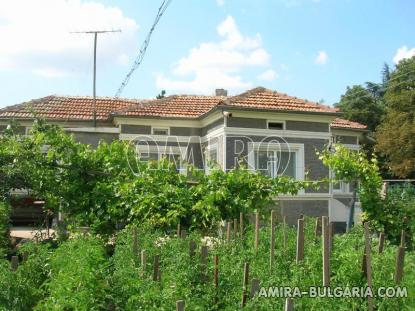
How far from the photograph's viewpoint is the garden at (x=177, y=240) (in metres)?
4.11

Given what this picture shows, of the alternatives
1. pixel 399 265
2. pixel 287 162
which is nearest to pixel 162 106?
pixel 287 162

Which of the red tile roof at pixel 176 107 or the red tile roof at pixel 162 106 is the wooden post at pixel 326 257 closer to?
the red tile roof at pixel 162 106

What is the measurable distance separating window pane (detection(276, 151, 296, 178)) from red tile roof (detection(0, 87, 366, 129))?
4.68 feet

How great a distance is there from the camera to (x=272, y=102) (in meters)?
16.0

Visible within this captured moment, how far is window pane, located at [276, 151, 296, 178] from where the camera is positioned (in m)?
15.6

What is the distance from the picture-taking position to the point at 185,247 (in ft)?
19.5

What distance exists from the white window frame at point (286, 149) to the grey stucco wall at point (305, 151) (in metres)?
0.11

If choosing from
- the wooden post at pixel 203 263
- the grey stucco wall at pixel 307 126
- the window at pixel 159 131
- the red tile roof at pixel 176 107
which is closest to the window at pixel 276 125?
the grey stucco wall at pixel 307 126

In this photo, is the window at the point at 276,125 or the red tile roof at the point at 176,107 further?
the red tile roof at the point at 176,107

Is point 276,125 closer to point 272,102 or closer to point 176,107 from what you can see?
point 272,102

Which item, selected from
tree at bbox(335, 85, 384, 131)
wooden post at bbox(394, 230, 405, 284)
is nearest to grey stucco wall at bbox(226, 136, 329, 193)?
wooden post at bbox(394, 230, 405, 284)

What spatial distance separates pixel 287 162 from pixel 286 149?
41cm

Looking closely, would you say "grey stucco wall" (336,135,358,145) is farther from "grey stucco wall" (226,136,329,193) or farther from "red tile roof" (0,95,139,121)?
"red tile roof" (0,95,139,121)

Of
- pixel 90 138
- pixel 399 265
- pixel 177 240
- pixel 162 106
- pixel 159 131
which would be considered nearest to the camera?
pixel 399 265
